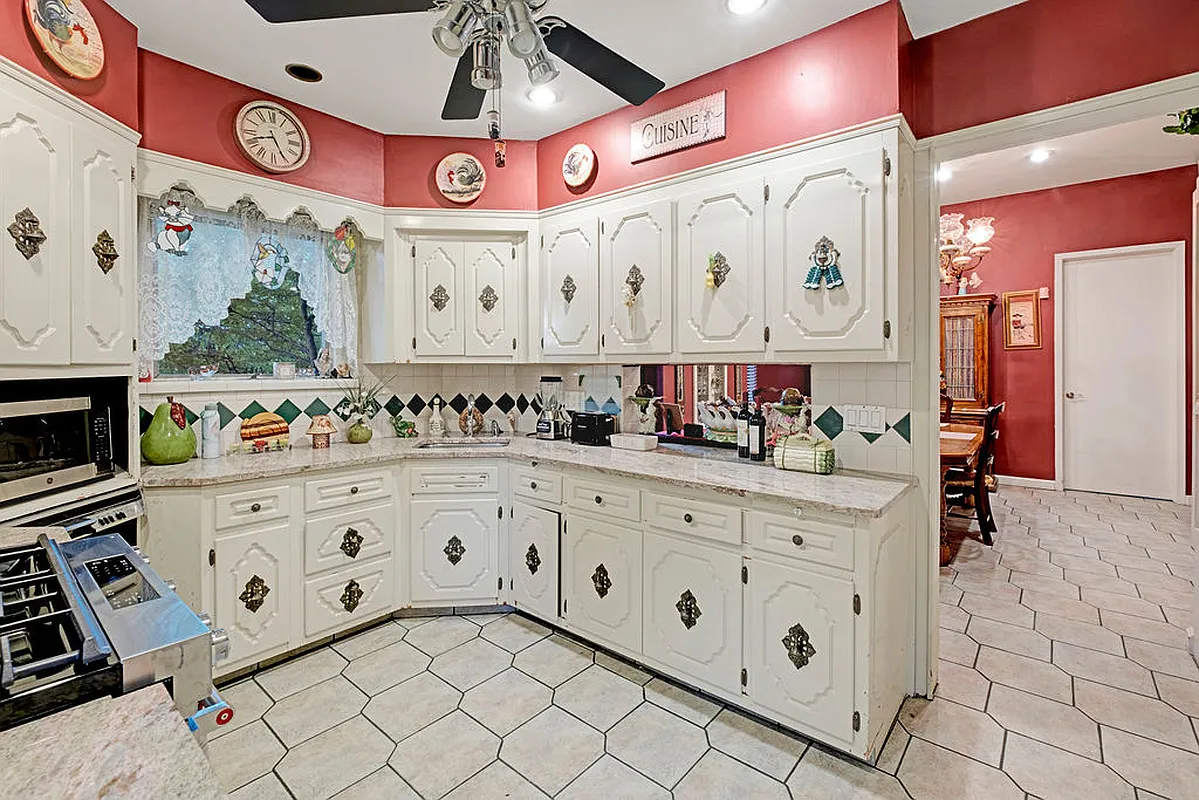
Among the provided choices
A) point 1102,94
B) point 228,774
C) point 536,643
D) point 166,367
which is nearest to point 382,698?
point 228,774

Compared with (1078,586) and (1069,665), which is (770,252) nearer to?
(1069,665)

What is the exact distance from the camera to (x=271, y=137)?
3.02 meters

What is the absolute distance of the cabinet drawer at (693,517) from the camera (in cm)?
230

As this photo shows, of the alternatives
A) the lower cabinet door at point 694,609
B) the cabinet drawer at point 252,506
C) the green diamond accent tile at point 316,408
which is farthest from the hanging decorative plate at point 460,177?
the lower cabinet door at point 694,609

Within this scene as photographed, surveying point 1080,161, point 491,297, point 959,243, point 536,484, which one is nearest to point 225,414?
point 491,297

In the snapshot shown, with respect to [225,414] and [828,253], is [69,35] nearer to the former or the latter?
[225,414]

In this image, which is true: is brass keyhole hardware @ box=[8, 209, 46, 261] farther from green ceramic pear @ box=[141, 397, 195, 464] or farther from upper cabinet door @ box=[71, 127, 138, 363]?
green ceramic pear @ box=[141, 397, 195, 464]

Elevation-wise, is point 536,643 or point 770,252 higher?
point 770,252

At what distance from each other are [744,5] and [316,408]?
300cm

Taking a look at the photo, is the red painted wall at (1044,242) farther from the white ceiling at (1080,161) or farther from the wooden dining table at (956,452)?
the wooden dining table at (956,452)

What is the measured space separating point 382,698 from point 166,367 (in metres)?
1.99

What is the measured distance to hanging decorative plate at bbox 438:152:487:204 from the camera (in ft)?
11.6

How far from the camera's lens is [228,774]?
2.00m

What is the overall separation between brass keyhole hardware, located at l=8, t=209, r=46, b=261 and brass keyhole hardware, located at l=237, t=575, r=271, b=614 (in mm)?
1513
